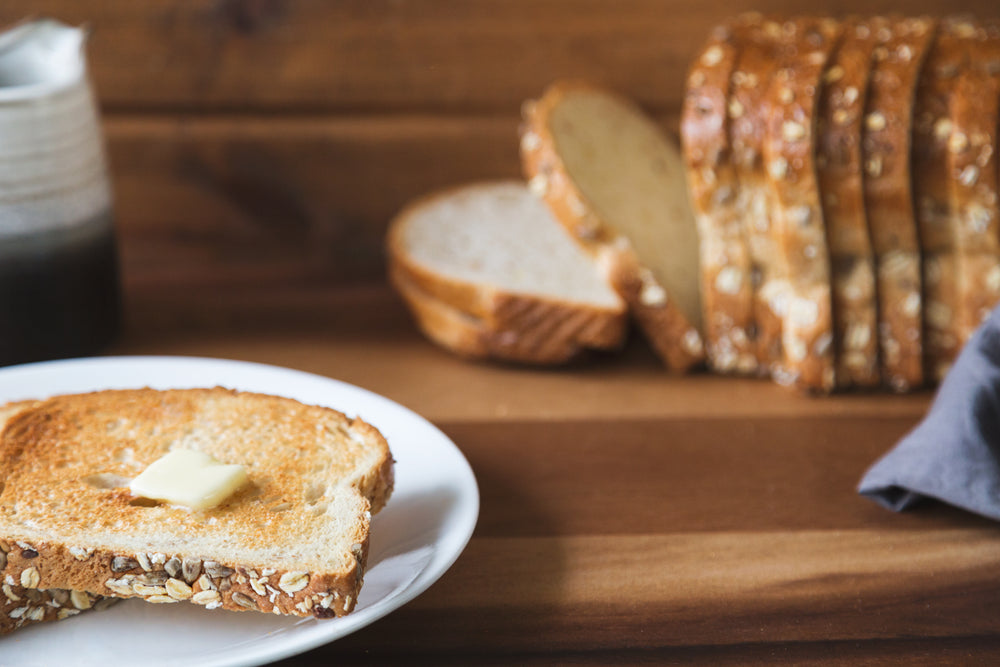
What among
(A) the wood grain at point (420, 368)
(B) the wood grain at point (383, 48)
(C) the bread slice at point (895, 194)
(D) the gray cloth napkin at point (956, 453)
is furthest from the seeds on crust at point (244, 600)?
(B) the wood grain at point (383, 48)

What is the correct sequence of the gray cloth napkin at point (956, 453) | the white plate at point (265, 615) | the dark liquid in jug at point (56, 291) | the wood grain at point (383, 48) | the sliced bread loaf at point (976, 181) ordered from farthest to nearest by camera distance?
the wood grain at point (383, 48) < the dark liquid in jug at point (56, 291) < the sliced bread loaf at point (976, 181) < the gray cloth napkin at point (956, 453) < the white plate at point (265, 615)

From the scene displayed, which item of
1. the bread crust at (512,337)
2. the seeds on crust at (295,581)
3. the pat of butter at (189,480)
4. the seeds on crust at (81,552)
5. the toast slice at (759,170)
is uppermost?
the toast slice at (759,170)

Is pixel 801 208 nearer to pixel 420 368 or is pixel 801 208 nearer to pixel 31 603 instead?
pixel 420 368

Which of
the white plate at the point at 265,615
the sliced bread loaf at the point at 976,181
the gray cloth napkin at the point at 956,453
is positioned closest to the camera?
the white plate at the point at 265,615

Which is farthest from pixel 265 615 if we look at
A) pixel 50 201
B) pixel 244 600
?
pixel 50 201

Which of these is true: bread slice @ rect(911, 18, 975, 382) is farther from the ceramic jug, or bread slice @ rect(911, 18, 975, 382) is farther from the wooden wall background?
the ceramic jug

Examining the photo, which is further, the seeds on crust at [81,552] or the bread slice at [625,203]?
the bread slice at [625,203]

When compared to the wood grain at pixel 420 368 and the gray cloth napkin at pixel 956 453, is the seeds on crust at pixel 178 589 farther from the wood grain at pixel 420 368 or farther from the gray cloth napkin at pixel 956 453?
the gray cloth napkin at pixel 956 453
